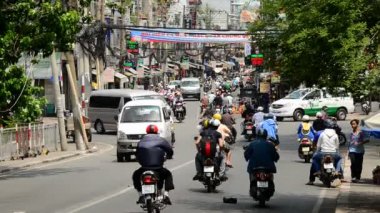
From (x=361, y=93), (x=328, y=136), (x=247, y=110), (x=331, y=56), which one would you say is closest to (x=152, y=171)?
Answer: (x=361, y=93)

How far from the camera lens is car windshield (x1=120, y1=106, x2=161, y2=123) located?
101ft

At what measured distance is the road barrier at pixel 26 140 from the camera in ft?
101

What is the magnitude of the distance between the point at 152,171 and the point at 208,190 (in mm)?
5438

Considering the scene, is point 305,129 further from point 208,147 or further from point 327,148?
point 208,147

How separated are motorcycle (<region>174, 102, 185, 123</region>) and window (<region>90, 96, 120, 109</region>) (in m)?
8.43

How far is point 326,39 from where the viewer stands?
24.7 metres

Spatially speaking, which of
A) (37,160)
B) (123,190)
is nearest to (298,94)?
(37,160)

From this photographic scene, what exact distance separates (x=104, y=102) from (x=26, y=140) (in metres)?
12.7

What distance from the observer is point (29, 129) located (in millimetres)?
32500

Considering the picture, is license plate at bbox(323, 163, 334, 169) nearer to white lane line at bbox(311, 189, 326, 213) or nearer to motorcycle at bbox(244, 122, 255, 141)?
white lane line at bbox(311, 189, 326, 213)

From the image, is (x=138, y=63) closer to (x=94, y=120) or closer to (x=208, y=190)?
(x=94, y=120)

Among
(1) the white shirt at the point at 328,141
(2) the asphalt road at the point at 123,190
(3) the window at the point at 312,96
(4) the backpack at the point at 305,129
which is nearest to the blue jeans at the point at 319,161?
(1) the white shirt at the point at 328,141

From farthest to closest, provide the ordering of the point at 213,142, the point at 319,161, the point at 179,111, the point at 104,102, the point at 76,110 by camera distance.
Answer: the point at 179,111
the point at 104,102
the point at 76,110
the point at 319,161
the point at 213,142

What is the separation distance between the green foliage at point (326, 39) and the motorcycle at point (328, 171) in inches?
71.7
